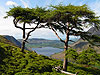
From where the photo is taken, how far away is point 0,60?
15.3 metres

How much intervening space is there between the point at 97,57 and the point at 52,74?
269 inches

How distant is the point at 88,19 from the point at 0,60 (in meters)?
15.1

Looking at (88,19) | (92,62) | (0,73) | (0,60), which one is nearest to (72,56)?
(92,62)

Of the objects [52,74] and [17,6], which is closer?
[52,74]

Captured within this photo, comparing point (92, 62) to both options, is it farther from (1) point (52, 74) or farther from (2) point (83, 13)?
(2) point (83, 13)

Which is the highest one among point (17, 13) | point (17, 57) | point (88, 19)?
point (17, 13)

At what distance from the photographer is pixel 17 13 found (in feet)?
65.8

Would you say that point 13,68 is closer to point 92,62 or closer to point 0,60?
point 0,60

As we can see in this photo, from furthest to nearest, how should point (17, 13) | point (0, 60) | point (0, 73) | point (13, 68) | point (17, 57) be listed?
point (17, 13), point (17, 57), point (0, 60), point (13, 68), point (0, 73)

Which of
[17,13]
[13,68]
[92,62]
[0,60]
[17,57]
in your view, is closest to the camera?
[92,62]

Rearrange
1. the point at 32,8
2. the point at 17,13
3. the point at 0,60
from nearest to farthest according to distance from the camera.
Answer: the point at 0,60 → the point at 17,13 → the point at 32,8

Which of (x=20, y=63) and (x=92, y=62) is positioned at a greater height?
(x=92, y=62)

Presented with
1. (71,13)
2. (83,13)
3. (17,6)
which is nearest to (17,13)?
(17,6)

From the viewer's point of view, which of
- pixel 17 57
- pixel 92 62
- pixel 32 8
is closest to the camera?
pixel 92 62
